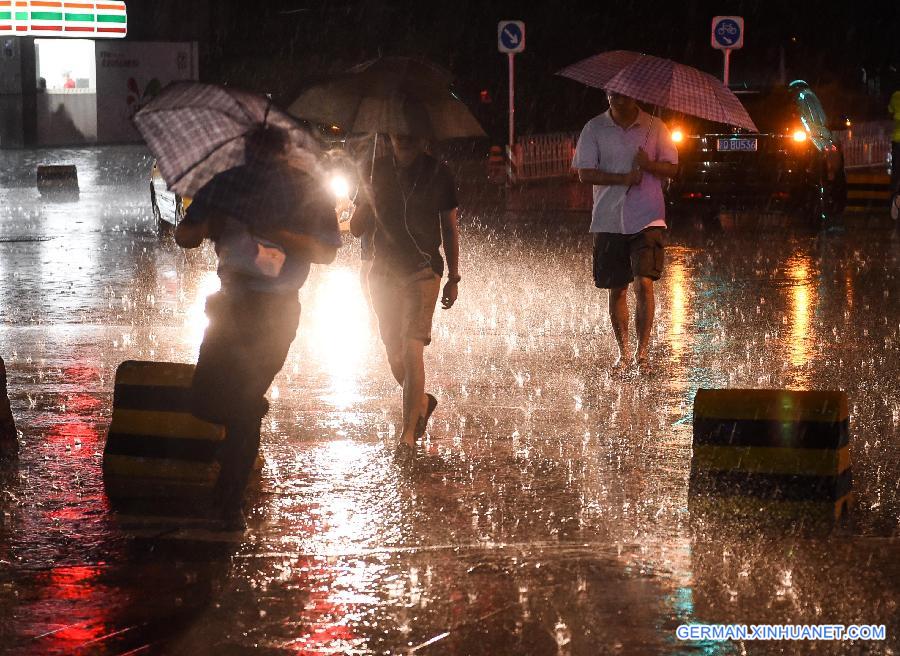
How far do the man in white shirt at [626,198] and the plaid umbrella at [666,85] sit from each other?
0.20 meters

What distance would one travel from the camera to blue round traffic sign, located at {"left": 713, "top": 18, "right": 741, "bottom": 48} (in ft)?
81.7

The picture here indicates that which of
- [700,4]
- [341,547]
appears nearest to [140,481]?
[341,547]

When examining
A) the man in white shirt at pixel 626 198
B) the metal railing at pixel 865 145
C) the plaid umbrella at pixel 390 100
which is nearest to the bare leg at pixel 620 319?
the man in white shirt at pixel 626 198

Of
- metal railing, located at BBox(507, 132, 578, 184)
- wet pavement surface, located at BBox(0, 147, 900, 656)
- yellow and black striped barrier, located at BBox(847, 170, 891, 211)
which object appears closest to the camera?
wet pavement surface, located at BBox(0, 147, 900, 656)

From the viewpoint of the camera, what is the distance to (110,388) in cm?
909

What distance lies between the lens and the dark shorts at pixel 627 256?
31.0 ft

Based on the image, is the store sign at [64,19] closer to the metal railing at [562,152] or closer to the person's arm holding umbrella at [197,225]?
the metal railing at [562,152]

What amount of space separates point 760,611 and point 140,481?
288cm

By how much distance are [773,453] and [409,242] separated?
2085 millimetres

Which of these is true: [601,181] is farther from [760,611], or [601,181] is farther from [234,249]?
[760,611]

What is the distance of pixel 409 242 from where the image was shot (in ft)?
24.0

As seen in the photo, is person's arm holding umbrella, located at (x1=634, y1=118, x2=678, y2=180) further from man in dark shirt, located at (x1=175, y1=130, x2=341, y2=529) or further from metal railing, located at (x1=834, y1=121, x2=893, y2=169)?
metal railing, located at (x1=834, y1=121, x2=893, y2=169)

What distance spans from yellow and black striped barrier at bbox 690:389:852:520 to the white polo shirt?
3122 millimetres

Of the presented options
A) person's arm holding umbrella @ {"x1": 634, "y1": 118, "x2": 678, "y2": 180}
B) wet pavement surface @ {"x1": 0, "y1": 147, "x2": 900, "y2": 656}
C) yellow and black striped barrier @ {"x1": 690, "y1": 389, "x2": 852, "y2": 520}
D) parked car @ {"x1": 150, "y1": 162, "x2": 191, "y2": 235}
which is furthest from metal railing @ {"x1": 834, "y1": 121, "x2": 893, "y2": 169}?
yellow and black striped barrier @ {"x1": 690, "y1": 389, "x2": 852, "y2": 520}
